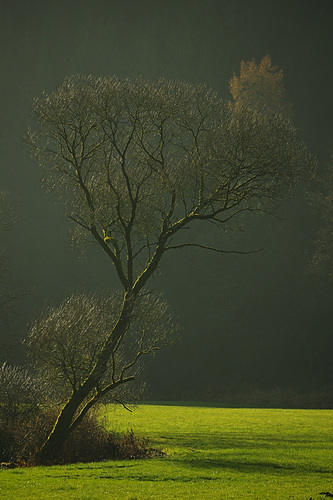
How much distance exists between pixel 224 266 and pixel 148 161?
4762 cm

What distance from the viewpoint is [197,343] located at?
62062 millimetres

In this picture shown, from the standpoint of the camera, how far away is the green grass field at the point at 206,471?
14.6 m

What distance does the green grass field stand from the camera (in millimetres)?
14609

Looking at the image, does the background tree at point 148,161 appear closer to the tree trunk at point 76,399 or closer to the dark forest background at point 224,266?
the tree trunk at point 76,399

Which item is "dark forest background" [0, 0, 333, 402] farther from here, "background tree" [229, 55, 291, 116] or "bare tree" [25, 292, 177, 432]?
"bare tree" [25, 292, 177, 432]

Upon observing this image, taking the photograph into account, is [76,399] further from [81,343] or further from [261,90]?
[261,90]

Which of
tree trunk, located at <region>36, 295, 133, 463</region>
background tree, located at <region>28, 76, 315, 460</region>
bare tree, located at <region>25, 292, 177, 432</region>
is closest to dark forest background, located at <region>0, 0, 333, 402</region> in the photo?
background tree, located at <region>28, 76, 315, 460</region>

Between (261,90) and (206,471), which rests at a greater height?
(261,90)

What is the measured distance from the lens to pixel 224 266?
6981 cm

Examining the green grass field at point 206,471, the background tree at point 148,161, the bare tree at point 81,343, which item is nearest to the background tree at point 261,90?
the green grass field at point 206,471

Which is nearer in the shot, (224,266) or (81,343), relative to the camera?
(81,343)

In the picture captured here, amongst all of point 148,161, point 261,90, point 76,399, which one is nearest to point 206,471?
point 76,399

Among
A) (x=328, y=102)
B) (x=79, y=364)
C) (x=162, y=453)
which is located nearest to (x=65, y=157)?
(x=79, y=364)

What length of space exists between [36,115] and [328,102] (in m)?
67.2
